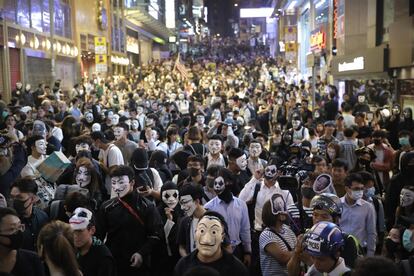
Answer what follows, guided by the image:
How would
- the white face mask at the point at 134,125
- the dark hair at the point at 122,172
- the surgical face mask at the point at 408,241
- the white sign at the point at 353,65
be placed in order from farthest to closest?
1. the white sign at the point at 353,65
2. the white face mask at the point at 134,125
3. the dark hair at the point at 122,172
4. the surgical face mask at the point at 408,241

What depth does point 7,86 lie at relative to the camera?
20.8 metres

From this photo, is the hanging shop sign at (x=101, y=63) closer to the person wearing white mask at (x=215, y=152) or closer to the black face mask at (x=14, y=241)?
the person wearing white mask at (x=215, y=152)

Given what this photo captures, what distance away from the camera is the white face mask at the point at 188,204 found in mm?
5121

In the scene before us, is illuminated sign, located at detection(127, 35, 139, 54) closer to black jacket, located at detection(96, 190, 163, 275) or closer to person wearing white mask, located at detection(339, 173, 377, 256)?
person wearing white mask, located at detection(339, 173, 377, 256)

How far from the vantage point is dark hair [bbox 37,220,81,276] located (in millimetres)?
3684

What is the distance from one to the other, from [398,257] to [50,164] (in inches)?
160

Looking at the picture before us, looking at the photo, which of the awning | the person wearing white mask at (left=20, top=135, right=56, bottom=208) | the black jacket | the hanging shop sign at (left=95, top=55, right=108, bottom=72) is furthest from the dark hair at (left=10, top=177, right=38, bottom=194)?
the awning

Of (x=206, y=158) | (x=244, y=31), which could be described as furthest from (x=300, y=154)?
(x=244, y=31)

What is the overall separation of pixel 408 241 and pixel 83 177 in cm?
335

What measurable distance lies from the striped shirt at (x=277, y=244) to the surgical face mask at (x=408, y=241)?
874mm

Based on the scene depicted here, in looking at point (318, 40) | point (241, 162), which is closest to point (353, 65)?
point (318, 40)

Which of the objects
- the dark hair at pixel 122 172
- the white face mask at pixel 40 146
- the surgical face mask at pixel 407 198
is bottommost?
the surgical face mask at pixel 407 198

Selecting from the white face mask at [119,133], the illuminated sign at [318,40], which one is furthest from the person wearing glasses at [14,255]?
the illuminated sign at [318,40]

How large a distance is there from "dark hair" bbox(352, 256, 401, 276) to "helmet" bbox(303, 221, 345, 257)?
0.46m
